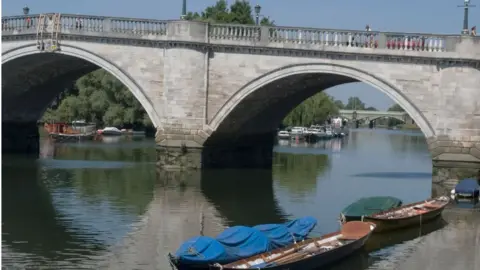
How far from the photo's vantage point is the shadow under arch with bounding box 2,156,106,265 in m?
14.5

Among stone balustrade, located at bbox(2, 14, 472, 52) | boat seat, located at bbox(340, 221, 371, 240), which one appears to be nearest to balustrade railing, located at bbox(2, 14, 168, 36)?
stone balustrade, located at bbox(2, 14, 472, 52)

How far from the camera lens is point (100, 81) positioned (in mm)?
55781

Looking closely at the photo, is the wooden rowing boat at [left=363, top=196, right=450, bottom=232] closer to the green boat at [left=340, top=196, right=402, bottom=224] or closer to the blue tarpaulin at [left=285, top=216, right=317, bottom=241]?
the green boat at [left=340, top=196, right=402, bottom=224]

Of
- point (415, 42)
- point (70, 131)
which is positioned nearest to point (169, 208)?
point (415, 42)

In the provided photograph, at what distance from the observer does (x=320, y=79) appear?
2823 cm

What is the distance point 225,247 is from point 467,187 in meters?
12.7

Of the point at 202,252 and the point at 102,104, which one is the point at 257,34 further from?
the point at 102,104

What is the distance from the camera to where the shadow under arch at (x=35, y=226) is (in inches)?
572

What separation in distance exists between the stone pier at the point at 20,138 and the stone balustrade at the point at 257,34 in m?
7.01

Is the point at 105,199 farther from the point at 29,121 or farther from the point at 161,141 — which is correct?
the point at 29,121

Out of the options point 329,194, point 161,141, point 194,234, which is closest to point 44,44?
point 161,141

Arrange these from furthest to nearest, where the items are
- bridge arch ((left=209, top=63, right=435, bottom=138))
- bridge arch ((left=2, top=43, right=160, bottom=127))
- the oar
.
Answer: bridge arch ((left=2, top=43, right=160, bottom=127)), bridge arch ((left=209, top=63, right=435, bottom=138)), the oar

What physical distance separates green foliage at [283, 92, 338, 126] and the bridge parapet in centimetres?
3516

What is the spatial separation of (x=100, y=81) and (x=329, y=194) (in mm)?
34739
